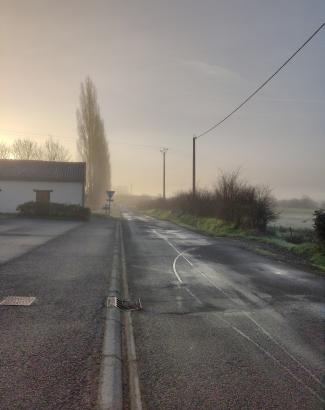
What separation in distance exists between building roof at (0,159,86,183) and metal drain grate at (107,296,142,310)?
3889cm

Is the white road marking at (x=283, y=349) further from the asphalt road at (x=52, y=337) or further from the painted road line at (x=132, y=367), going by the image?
the asphalt road at (x=52, y=337)

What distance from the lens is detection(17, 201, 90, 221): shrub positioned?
37125 millimetres

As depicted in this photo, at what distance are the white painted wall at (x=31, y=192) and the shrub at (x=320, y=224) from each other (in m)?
32.1

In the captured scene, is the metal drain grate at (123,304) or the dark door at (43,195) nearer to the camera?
the metal drain grate at (123,304)

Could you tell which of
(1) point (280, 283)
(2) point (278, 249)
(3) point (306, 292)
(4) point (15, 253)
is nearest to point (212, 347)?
(3) point (306, 292)

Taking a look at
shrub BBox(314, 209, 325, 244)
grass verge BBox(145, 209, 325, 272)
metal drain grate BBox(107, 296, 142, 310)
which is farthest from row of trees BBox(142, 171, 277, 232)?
metal drain grate BBox(107, 296, 142, 310)

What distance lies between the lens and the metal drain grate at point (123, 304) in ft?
23.8

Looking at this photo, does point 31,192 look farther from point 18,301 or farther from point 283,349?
point 283,349

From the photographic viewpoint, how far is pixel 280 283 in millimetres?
10016

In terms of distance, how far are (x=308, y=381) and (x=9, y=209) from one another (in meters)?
43.3

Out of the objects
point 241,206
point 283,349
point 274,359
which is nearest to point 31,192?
point 241,206

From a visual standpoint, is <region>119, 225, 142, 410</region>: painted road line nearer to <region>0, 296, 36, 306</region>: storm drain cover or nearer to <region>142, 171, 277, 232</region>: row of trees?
<region>0, 296, 36, 306</region>: storm drain cover

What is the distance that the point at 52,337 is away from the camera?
17.4 feet

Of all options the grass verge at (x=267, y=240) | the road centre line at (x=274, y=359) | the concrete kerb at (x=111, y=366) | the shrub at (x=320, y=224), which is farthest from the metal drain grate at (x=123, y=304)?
the shrub at (x=320, y=224)
